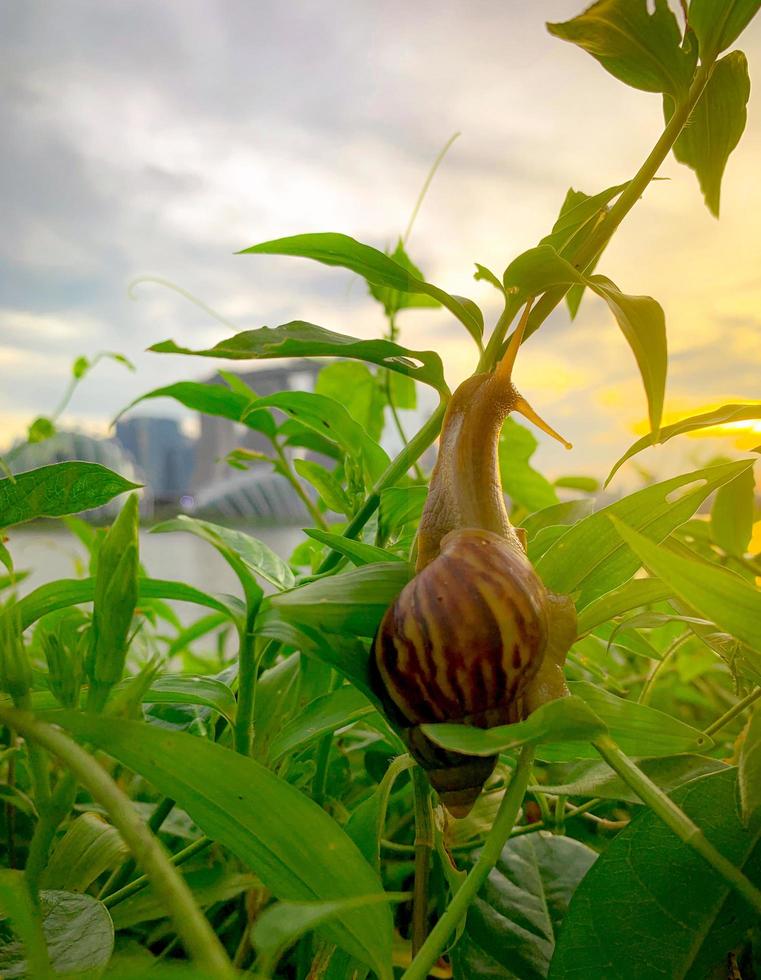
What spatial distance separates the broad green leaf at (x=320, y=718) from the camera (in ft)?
0.68

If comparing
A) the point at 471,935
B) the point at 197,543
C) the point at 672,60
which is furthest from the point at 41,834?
the point at 197,543

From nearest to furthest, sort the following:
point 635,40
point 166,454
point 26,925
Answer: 1. point 26,925
2. point 635,40
3. point 166,454

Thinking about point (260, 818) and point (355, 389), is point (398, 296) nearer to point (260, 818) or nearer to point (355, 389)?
point (355, 389)

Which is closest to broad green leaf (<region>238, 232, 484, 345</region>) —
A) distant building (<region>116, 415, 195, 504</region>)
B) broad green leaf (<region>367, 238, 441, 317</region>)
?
broad green leaf (<region>367, 238, 441, 317</region>)

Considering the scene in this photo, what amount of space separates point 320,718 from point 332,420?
0.37 ft

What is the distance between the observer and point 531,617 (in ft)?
0.59

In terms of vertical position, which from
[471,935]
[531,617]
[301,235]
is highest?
[301,235]

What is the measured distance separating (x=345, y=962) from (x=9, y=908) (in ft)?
0.35

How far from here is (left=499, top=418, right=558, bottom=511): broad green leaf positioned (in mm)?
452

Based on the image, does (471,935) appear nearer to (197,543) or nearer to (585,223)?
(585,223)

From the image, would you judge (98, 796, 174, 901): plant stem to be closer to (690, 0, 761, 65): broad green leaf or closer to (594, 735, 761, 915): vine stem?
(594, 735, 761, 915): vine stem

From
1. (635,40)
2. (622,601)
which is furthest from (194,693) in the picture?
(635,40)

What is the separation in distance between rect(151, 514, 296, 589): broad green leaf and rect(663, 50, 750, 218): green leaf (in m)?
0.22

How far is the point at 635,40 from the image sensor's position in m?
0.23
